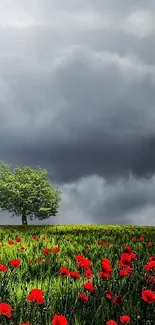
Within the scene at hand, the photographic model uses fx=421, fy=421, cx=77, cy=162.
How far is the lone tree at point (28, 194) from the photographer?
169 feet

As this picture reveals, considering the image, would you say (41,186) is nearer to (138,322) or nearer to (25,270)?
(25,270)

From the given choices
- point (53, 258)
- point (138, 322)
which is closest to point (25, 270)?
point (53, 258)

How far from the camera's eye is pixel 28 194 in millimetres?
51906

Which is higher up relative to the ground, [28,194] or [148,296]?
[28,194]

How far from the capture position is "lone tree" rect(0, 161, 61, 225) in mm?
51438

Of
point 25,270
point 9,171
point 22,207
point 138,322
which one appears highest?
point 9,171

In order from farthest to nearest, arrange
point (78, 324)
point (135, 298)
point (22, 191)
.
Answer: point (22, 191)
point (135, 298)
point (78, 324)

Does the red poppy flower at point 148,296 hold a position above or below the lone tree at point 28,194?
below

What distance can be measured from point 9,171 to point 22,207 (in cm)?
503

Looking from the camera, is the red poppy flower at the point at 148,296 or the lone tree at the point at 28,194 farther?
the lone tree at the point at 28,194

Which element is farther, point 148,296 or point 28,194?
point 28,194

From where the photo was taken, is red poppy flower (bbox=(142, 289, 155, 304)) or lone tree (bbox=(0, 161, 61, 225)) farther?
lone tree (bbox=(0, 161, 61, 225))

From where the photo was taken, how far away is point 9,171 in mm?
53531

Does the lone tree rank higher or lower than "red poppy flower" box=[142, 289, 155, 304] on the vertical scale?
higher
